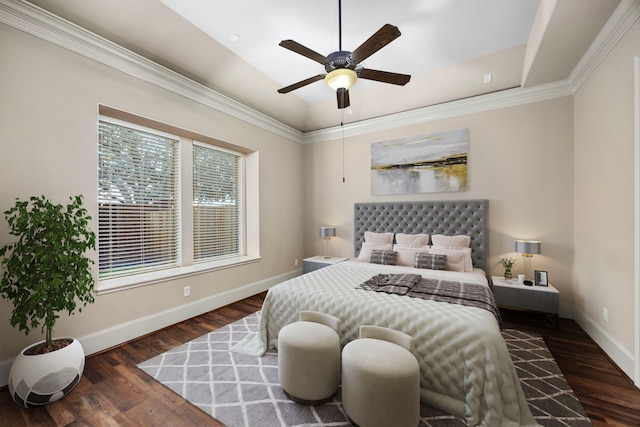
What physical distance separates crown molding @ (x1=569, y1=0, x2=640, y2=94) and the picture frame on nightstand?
90.3 inches

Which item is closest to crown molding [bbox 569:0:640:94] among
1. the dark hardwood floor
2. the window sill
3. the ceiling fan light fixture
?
the ceiling fan light fixture

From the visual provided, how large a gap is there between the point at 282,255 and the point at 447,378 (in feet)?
11.8

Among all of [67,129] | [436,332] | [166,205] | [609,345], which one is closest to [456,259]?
[609,345]

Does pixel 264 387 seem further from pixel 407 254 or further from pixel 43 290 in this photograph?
pixel 407 254

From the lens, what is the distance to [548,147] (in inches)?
136

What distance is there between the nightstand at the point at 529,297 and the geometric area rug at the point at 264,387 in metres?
0.42

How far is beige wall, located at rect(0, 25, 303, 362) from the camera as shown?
2115mm

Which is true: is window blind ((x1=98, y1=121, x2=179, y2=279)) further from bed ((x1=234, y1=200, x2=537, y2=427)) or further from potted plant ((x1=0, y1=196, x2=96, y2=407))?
bed ((x1=234, y1=200, x2=537, y2=427))

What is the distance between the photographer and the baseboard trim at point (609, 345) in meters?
2.13

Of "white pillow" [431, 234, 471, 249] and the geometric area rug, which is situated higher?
"white pillow" [431, 234, 471, 249]

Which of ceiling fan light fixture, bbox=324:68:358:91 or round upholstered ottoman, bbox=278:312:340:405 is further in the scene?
ceiling fan light fixture, bbox=324:68:358:91

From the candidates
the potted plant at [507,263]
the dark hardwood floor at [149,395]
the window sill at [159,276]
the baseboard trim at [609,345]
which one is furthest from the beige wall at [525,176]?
the window sill at [159,276]

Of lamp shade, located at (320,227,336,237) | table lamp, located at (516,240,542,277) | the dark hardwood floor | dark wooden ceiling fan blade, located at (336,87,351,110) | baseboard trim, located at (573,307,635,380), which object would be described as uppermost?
dark wooden ceiling fan blade, located at (336,87,351,110)

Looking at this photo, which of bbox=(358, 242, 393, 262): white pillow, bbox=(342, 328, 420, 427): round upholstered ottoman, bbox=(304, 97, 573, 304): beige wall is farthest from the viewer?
bbox=(358, 242, 393, 262): white pillow
